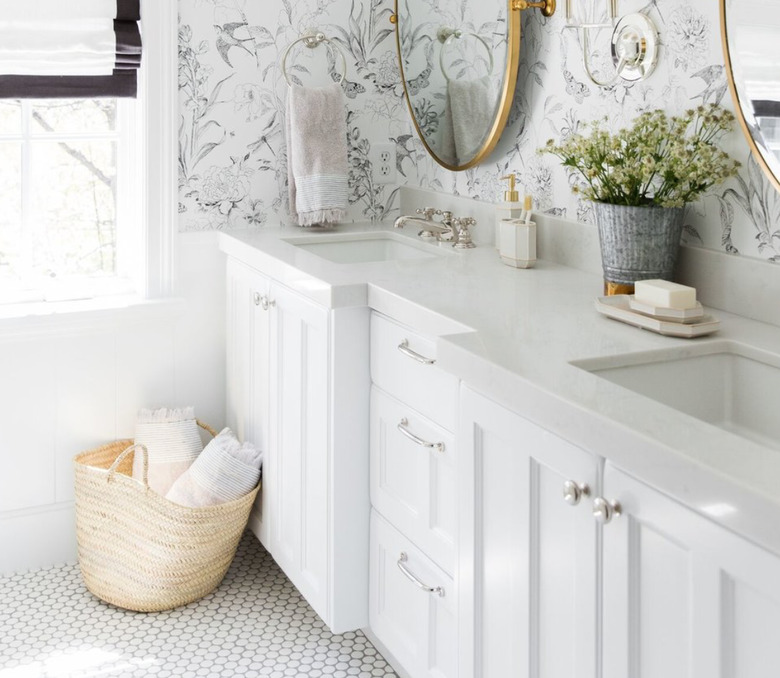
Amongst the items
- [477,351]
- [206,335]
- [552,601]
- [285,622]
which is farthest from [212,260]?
[552,601]

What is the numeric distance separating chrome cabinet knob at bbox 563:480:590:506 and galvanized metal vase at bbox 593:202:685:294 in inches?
28.0

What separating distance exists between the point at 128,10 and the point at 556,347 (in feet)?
5.58

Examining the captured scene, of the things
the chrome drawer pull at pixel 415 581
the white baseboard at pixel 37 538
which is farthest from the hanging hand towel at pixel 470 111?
the white baseboard at pixel 37 538

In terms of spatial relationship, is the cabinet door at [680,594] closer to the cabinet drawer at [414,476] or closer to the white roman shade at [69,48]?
the cabinet drawer at [414,476]

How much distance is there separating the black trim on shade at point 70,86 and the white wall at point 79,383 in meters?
0.44

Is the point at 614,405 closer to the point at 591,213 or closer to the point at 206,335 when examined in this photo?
the point at 591,213

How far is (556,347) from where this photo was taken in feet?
5.66

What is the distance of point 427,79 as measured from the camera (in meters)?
2.91

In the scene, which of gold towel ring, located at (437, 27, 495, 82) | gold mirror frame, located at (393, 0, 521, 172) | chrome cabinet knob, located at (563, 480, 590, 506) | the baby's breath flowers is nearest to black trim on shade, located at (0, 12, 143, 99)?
gold towel ring, located at (437, 27, 495, 82)

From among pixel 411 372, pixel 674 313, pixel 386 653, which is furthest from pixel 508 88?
pixel 386 653

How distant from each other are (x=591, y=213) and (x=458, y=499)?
899 millimetres

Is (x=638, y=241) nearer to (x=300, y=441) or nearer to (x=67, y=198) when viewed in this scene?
(x=300, y=441)

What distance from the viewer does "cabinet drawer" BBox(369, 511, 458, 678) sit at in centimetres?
210

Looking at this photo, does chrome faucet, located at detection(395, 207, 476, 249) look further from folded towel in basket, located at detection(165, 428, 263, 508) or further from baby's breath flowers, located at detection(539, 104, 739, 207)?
folded towel in basket, located at detection(165, 428, 263, 508)
